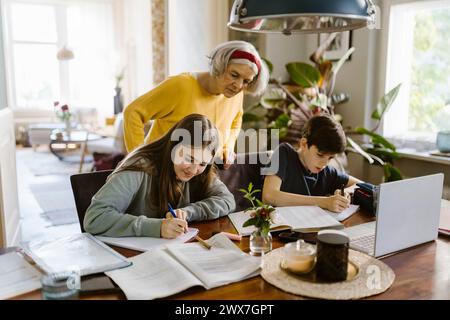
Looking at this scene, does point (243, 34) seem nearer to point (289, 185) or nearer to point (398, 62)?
point (398, 62)

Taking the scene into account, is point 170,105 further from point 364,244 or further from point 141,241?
point 364,244

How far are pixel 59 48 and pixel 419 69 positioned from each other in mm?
6249

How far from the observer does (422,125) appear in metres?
3.34

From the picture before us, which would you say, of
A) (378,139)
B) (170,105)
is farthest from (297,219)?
(378,139)

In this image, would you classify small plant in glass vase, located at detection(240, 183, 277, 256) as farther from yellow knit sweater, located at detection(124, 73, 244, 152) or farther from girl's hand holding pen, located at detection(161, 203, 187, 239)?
yellow knit sweater, located at detection(124, 73, 244, 152)

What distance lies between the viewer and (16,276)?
1109 millimetres

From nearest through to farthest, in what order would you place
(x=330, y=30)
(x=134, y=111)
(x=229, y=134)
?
(x=330, y=30) → (x=134, y=111) → (x=229, y=134)

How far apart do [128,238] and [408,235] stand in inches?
33.2

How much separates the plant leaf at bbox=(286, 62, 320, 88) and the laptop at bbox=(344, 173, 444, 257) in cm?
192

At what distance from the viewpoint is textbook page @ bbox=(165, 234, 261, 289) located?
109 cm

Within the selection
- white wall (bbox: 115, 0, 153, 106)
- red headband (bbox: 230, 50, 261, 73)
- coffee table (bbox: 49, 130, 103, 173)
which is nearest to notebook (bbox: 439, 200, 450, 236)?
red headband (bbox: 230, 50, 261, 73)

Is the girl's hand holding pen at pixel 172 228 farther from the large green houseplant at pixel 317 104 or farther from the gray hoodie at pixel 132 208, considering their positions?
the large green houseplant at pixel 317 104

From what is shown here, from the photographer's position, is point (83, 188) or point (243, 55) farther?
point (243, 55)

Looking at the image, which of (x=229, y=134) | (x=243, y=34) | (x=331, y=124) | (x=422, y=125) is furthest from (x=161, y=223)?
(x=243, y=34)
